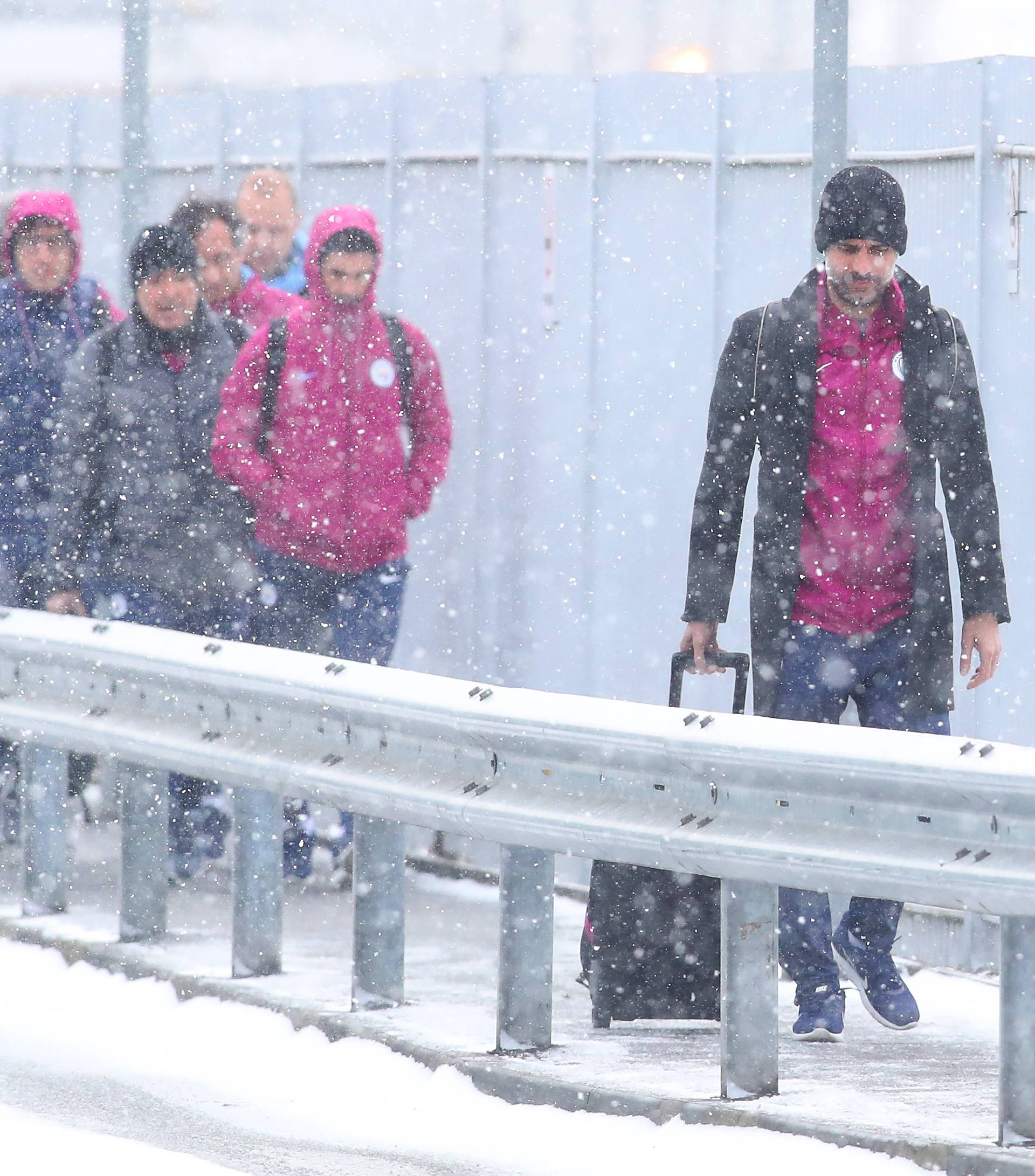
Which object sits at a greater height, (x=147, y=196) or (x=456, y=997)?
(x=147, y=196)

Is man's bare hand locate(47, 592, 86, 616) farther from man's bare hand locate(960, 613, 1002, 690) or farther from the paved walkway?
man's bare hand locate(960, 613, 1002, 690)

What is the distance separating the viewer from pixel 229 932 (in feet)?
23.9

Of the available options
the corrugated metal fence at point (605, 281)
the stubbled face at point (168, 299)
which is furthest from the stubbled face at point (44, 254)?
the corrugated metal fence at point (605, 281)

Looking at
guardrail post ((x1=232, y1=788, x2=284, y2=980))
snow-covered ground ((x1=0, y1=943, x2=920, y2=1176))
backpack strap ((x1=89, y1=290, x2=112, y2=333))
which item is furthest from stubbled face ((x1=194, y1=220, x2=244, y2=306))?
snow-covered ground ((x1=0, y1=943, x2=920, y2=1176))

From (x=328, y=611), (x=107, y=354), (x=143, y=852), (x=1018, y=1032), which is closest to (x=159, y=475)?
(x=107, y=354)

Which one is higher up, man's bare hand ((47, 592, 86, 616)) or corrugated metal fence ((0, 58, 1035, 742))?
corrugated metal fence ((0, 58, 1035, 742))

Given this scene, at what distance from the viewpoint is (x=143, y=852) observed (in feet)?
22.7

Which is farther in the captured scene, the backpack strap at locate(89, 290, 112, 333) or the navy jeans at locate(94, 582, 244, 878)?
the backpack strap at locate(89, 290, 112, 333)

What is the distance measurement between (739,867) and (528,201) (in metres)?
3.89

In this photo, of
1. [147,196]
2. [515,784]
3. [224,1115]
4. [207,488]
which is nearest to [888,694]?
[515,784]

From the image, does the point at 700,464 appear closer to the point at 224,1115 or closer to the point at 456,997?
the point at 456,997

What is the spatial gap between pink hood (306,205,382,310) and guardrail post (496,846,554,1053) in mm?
2754

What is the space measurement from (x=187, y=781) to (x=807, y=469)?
9.03 feet

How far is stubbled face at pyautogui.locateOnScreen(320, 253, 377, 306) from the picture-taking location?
787cm
